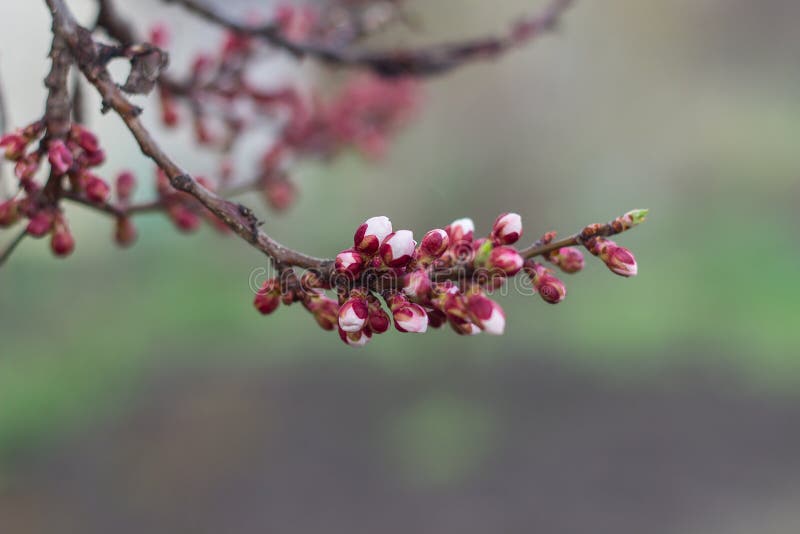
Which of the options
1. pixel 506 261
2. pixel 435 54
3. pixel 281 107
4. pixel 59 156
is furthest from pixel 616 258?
pixel 281 107

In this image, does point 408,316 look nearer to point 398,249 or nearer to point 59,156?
point 398,249

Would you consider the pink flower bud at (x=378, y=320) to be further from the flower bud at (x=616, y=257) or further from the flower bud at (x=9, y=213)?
the flower bud at (x=9, y=213)

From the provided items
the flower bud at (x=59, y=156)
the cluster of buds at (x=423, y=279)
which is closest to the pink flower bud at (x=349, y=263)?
the cluster of buds at (x=423, y=279)

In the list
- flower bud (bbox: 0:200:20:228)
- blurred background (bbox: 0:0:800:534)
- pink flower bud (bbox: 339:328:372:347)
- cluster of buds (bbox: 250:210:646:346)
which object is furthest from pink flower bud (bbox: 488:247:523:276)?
blurred background (bbox: 0:0:800:534)

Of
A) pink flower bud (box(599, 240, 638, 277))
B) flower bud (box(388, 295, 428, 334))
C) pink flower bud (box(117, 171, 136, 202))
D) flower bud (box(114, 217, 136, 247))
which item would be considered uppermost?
pink flower bud (box(117, 171, 136, 202))

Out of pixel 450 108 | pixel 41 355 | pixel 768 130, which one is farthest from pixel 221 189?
pixel 768 130

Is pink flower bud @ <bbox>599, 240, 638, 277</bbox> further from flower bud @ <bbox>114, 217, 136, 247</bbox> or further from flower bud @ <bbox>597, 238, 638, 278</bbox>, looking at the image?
flower bud @ <bbox>114, 217, 136, 247</bbox>

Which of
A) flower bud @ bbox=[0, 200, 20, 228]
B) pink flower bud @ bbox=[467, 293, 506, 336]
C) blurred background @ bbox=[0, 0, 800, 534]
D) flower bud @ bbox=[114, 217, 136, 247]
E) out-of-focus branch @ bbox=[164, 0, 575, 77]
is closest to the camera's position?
pink flower bud @ bbox=[467, 293, 506, 336]

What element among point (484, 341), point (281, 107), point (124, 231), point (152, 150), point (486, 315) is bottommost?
point (486, 315)
